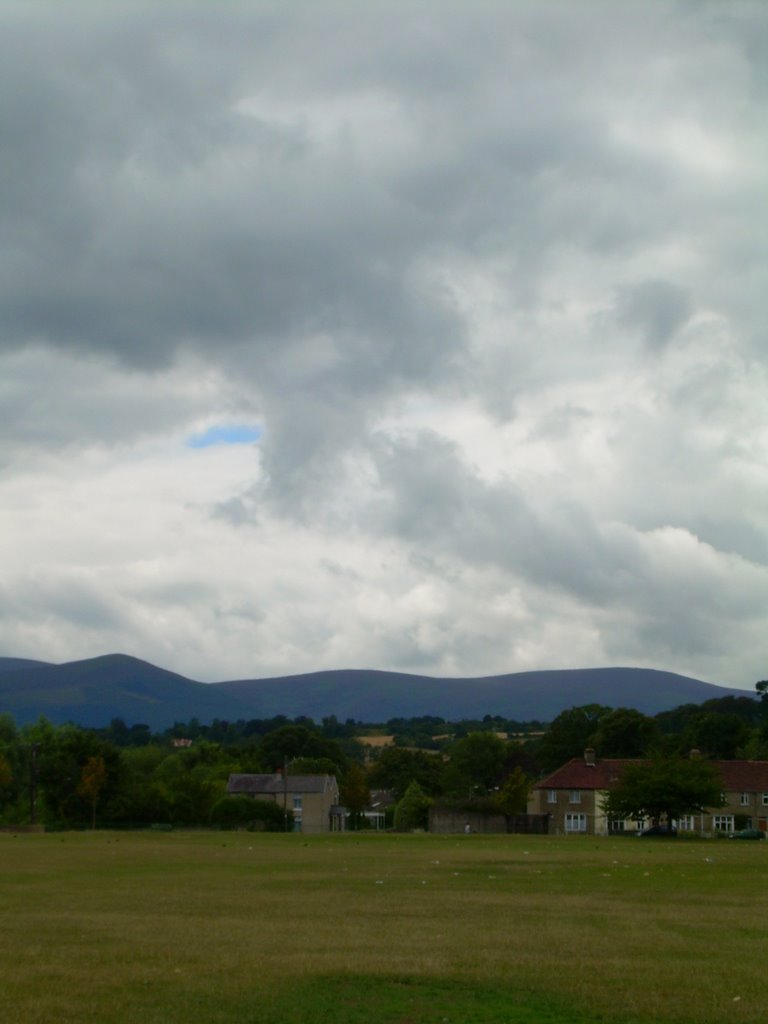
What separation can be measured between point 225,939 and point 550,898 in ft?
37.9

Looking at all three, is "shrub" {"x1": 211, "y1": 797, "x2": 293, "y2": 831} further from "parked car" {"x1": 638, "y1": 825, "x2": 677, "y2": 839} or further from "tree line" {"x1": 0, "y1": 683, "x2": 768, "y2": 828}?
"parked car" {"x1": 638, "y1": 825, "x2": 677, "y2": 839}

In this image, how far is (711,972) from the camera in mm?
17688

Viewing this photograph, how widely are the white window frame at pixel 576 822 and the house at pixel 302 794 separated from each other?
2571cm

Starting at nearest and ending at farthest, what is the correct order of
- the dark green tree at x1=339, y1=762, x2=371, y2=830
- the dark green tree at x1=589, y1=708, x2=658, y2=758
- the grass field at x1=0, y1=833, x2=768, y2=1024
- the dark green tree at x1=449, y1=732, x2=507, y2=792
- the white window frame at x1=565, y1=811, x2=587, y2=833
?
the grass field at x1=0, y1=833, x2=768, y2=1024 < the white window frame at x1=565, y1=811, x2=587, y2=833 < the dark green tree at x1=339, y1=762, x2=371, y2=830 < the dark green tree at x1=589, y1=708, x2=658, y2=758 < the dark green tree at x1=449, y1=732, x2=507, y2=792

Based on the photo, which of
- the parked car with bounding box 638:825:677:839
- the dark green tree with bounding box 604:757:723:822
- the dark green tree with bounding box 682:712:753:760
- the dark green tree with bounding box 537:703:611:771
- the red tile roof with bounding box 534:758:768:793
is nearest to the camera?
the dark green tree with bounding box 604:757:723:822

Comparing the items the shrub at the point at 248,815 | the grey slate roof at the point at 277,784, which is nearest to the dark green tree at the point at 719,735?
the grey slate roof at the point at 277,784

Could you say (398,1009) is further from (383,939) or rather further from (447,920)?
(447,920)

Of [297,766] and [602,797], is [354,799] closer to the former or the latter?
[297,766]

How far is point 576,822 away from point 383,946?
93.0 metres

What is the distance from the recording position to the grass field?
1508cm

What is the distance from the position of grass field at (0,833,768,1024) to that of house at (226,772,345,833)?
8097 cm

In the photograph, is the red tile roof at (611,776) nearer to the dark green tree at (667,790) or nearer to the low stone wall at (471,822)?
the low stone wall at (471,822)

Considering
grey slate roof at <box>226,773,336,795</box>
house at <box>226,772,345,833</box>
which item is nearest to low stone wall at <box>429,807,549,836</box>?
house at <box>226,772,345,833</box>

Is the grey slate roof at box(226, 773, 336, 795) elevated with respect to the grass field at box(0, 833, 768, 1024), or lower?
lower
